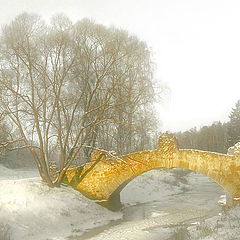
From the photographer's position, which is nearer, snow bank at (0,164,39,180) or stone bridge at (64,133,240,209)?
stone bridge at (64,133,240,209)

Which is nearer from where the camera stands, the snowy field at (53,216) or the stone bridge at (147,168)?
the snowy field at (53,216)

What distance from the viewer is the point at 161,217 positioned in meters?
15.2

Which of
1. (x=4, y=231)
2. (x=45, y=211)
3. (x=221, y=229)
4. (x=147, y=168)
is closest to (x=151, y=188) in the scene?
(x=147, y=168)

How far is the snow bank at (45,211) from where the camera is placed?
11828 mm

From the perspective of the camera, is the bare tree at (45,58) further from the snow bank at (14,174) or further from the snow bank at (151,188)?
the snow bank at (14,174)

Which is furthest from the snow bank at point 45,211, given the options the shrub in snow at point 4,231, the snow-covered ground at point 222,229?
the snow-covered ground at point 222,229

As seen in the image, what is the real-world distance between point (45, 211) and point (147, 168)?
4988 mm

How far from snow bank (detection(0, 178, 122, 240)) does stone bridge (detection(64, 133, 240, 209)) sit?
2.44 feet

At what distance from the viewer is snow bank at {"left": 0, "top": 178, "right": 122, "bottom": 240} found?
466 inches

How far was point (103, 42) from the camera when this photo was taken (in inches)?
550

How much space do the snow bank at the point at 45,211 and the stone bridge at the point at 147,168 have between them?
74 centimetres

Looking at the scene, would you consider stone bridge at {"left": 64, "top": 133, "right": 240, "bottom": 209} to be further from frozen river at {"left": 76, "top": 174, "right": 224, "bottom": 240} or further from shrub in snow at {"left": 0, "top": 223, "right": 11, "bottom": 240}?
shrub in snow at {"left": 0, "top": 223, "right": 11, "bottom": 240}

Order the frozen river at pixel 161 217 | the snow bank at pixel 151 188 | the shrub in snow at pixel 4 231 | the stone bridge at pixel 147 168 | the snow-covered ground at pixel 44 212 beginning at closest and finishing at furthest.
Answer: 1. the shrub in snow at pixel 4 231
2. the snow-covered ground at pixel 44 212
3. the frozen river at pixel 161 217
4. the stone bridge at pixel 147 168
5. the snow bank at pixel 151 188

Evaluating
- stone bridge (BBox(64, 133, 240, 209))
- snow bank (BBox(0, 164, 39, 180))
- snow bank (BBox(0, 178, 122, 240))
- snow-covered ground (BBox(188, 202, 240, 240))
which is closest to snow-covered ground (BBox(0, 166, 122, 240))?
snow bank (BBox(0, 178, 122, 240))
